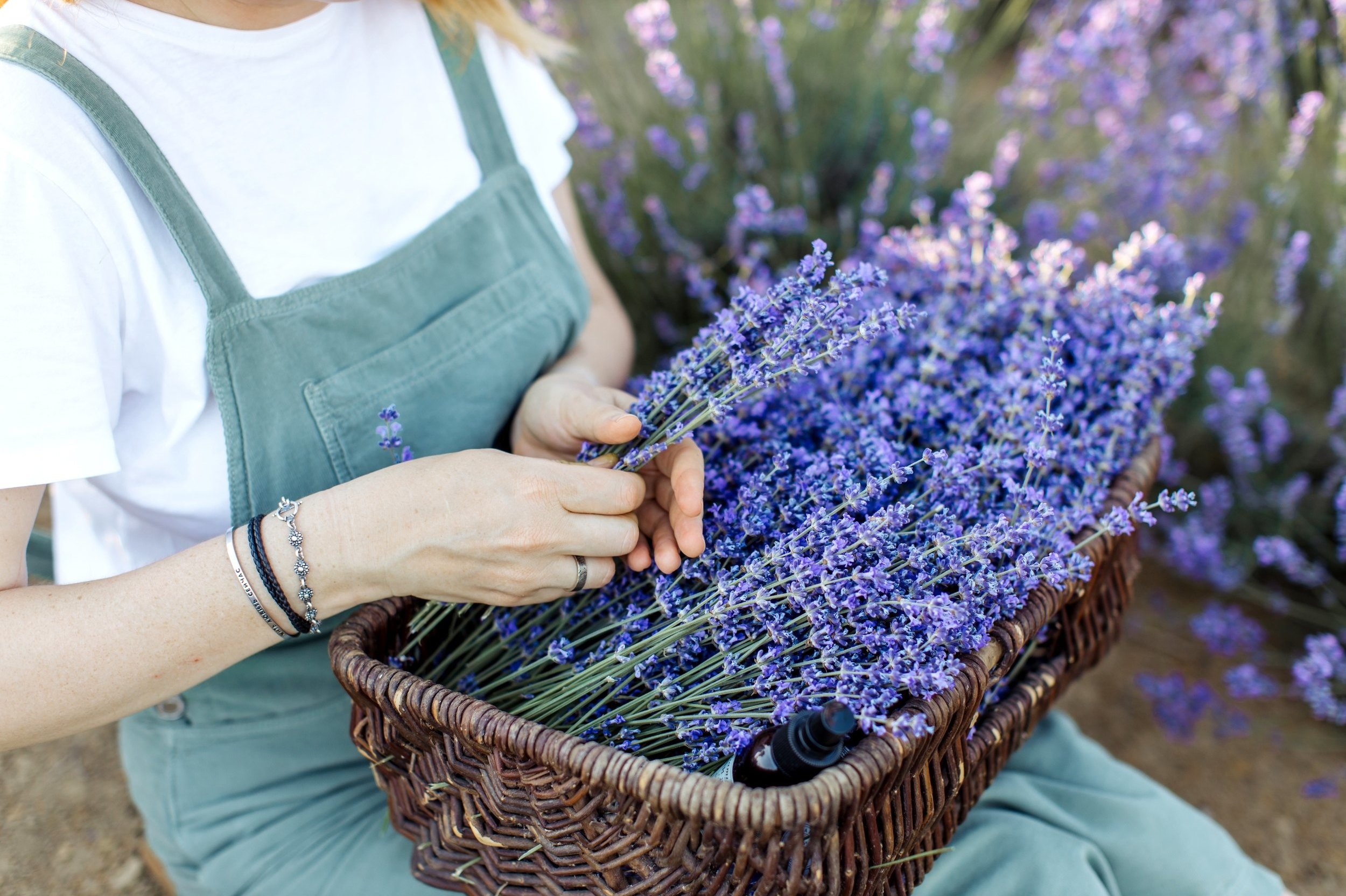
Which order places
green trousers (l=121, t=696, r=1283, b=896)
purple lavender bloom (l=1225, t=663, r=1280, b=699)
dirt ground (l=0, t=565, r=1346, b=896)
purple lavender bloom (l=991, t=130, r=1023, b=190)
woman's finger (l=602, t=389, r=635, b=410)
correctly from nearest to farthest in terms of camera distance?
woman's finger (l=602, t=389, r=635, b=410), green trousers (l=121, t=696, r=1283, b=896), dirt ground (l=0, t=565, r=1346, b=896), purple lavender bloom (l=1225, t=663, r=1280, b=699), purple lavender bloom (l=991, t=130, r=1023, b=190)

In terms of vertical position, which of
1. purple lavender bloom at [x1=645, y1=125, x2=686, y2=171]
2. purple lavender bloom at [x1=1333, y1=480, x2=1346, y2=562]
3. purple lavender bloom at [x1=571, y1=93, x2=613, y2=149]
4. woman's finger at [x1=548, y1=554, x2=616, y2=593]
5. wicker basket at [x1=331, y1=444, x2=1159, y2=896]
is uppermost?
purple lavender bloom at [x1=571, y1=93, x2=613, y2=149]

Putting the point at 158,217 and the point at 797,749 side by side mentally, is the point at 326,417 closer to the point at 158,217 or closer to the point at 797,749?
the point at 158,217

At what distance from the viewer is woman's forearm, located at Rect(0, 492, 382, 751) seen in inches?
38.9

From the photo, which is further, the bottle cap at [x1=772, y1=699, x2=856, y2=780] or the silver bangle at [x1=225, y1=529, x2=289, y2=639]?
the silver bangle at [x1=225, y1=529, x2=289, y2=639]

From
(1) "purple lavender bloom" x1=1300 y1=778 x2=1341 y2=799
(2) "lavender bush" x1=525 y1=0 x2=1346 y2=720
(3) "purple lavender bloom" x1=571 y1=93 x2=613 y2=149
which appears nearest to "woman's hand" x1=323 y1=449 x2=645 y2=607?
(2) "lavender bush" x1=525 y1=0 x2=1346 y2=720

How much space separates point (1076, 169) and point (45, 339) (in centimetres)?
223

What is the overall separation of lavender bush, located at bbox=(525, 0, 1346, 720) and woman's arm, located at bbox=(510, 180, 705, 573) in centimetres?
40

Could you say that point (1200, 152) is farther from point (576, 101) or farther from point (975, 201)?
point (576, 101)

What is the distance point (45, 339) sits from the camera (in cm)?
96

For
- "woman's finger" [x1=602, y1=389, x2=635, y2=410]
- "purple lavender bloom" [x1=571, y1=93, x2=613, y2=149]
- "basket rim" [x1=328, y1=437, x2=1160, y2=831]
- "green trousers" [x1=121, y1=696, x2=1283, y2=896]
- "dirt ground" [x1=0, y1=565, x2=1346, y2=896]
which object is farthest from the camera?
"purple lavender bloom" [x1=571, y1=93, x2=613, y2=149]

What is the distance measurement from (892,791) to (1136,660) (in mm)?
1802

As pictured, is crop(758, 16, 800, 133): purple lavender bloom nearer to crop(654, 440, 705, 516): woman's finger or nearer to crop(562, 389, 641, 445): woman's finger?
crop(562, 389, 641, 445): woman's finger

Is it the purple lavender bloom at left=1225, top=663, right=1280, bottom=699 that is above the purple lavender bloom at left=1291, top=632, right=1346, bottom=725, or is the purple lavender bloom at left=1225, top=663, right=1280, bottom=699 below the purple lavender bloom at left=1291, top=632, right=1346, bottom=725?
below

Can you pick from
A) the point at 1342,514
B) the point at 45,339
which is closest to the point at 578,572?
the point at 45,339
